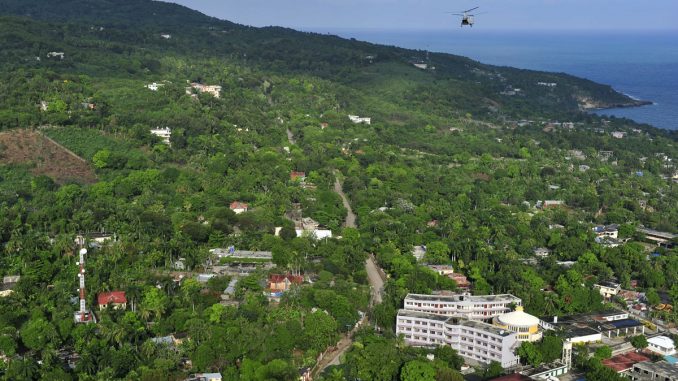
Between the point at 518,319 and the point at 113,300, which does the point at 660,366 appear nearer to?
the point at 518,319

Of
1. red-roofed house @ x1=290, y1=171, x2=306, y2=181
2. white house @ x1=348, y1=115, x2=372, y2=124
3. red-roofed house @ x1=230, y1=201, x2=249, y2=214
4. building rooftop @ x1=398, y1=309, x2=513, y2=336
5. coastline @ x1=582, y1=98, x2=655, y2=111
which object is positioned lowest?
building rooftop @ x1=398, y1=309, x2=513, y2=336

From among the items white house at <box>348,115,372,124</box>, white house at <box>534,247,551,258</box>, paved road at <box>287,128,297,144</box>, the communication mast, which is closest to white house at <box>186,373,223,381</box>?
the communication mast

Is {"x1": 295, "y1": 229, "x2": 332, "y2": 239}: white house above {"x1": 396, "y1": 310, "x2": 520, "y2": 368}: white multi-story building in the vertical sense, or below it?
above

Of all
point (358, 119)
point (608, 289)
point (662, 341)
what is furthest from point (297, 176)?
point (662, 341)

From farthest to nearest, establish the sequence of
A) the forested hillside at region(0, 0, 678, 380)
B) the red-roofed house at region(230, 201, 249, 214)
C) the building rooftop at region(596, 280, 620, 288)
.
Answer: the red-roofed house at region(230, 201, 249, 214) < the building rooftop at region(596, 280, 620, 288) < the forested hillside at region(0, 0, 678, 380)

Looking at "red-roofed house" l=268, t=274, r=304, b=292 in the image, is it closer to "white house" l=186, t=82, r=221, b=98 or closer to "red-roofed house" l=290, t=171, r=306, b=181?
"red-roofed house" l=290, t=171, r=306, b=181

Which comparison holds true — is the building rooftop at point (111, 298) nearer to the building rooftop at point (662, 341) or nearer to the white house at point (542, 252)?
the building rooftop at point (662, 341)
